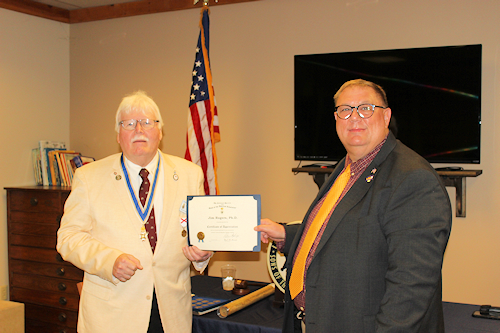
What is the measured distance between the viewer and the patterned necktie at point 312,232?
1.72 m

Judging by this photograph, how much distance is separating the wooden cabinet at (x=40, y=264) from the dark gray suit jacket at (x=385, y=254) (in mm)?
3318

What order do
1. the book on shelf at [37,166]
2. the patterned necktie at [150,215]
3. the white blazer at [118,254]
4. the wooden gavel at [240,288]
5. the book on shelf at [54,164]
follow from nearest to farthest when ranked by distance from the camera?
→ the white blazer at [118,254]
the patterned necktie at [150,215]
the wooden gavel at [240,288]
the book on shelf at [54,164]
the book on shelf at [37,166]

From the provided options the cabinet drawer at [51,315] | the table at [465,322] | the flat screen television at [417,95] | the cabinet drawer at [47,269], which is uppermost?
the flat screen television at [417,95]

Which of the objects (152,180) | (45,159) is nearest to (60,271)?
(45,159)

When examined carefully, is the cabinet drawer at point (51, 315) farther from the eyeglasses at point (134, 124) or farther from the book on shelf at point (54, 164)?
the eyeglasses at point (134, 124)

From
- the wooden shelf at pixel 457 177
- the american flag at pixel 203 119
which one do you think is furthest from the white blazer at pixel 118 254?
the wooden shelf at pixel 457 177

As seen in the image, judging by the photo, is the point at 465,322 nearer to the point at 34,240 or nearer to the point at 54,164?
the point at 34,240

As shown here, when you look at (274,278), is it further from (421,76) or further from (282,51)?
(282,51)

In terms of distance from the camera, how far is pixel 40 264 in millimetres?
4477

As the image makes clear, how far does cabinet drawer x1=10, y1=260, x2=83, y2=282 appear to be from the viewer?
14.0ft

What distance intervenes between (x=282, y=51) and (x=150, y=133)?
257 cm

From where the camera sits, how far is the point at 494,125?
3.70m

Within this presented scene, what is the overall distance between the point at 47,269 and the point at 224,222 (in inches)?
124

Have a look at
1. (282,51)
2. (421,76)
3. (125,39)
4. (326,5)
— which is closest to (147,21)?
(125,39)
